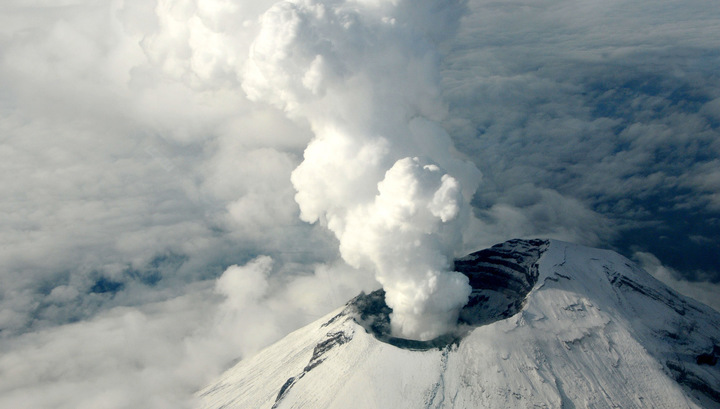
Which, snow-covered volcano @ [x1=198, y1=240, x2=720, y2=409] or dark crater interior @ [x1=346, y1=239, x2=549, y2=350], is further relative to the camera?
dark crater interior @ [x1=346, y1=239, x2=549, y2=350]

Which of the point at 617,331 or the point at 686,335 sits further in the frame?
the point at 686,335

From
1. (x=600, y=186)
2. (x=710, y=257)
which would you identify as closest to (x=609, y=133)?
(x=600, y=186)

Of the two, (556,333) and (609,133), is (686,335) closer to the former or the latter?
(556,333)

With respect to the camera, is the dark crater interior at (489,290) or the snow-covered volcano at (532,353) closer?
the snow-covered volcano at (532,353)
